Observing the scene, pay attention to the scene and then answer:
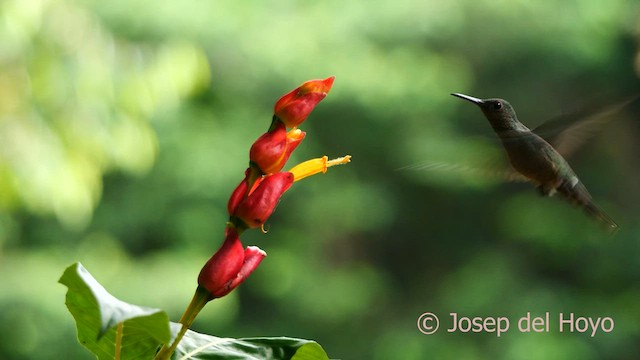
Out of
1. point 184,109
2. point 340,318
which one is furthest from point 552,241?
point 184,109

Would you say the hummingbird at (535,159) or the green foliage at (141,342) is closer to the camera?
the green foliage at (141,342)

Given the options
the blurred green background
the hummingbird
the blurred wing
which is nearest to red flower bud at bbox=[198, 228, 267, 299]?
the blurred wing

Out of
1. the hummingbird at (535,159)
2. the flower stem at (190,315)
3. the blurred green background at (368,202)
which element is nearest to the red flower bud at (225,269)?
the flower stem at (190,315)

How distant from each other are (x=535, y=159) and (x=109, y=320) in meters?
0.72

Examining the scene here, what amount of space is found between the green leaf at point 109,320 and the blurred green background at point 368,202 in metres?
2.77

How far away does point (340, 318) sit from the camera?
4.39 m

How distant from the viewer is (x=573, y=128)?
116 centimetres

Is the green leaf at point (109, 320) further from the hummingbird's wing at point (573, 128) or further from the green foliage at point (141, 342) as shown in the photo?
the hummingbird's wing at point (573, 128)

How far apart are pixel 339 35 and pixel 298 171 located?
3415mm

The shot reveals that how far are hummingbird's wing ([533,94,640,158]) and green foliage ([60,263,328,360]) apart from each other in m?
0.50

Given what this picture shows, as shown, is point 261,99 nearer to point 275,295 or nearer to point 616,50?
point 275,295

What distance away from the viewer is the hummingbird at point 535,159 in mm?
1144

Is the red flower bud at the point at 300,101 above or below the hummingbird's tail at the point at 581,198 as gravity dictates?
above

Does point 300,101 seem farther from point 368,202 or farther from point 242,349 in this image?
point 368,202
